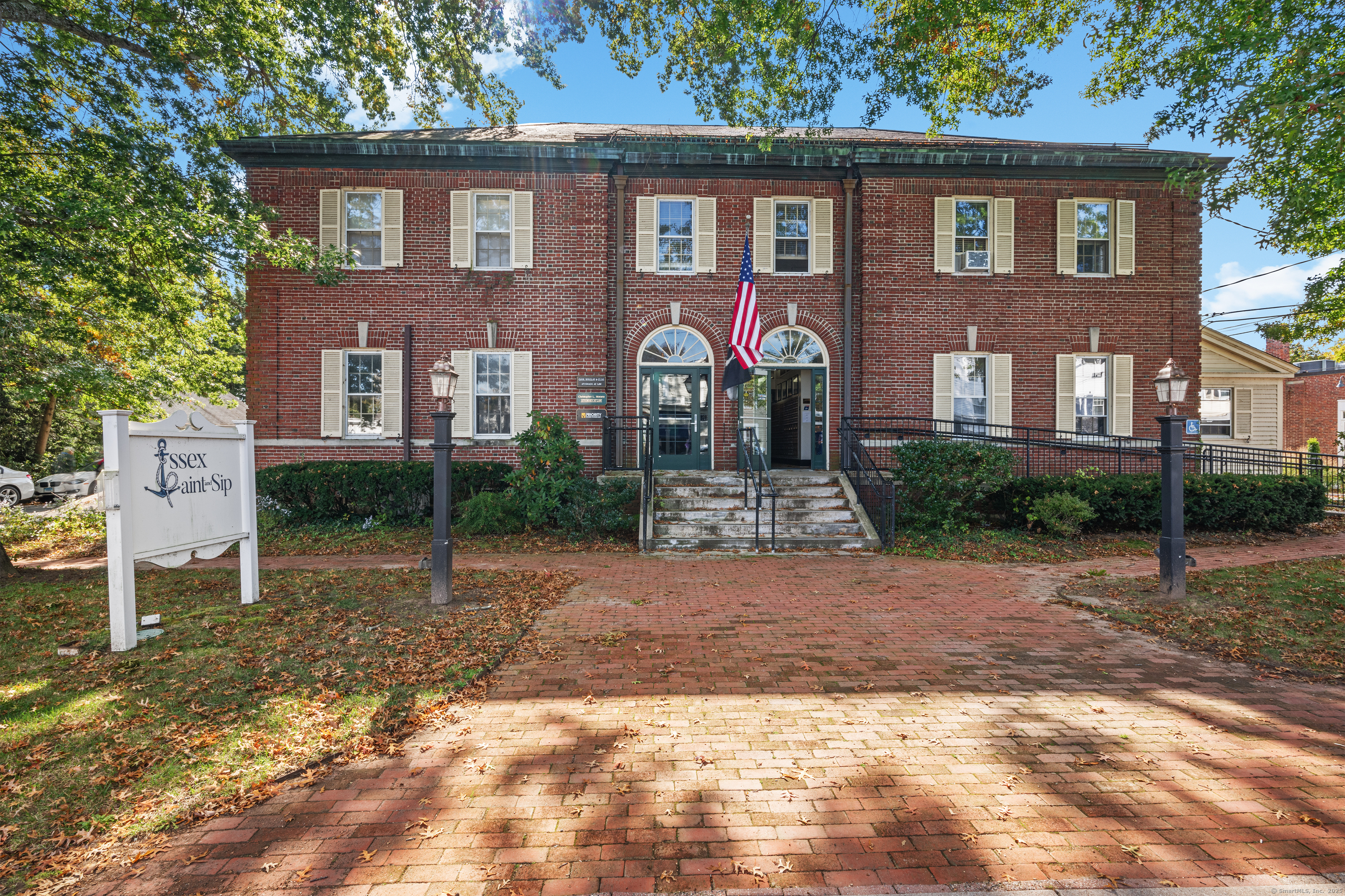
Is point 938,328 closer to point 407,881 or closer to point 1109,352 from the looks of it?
point 1109,352

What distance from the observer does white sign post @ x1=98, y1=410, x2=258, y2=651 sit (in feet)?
14.9

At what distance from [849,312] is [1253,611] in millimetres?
8538

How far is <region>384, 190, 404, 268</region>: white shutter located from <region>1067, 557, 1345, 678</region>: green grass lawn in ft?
43.3

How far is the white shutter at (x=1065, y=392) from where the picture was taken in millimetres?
12742

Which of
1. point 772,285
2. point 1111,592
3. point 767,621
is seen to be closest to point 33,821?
point 767,621

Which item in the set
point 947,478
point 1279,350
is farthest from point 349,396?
point 1279,350

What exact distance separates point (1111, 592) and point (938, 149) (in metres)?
9.86

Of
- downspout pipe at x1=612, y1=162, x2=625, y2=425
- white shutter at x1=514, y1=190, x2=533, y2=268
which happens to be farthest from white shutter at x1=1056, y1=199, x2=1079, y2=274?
white shutter at x1=514, y1=190, x2=533, y2=268

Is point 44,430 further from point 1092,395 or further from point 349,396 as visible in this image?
point 1092,395

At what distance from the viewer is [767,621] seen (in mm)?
5680

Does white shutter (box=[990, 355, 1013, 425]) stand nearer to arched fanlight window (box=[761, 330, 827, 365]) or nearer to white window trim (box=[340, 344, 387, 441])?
arched fanlight window (box=[761, 330, 827, 365])

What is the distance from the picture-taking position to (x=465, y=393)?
1238 centimetres

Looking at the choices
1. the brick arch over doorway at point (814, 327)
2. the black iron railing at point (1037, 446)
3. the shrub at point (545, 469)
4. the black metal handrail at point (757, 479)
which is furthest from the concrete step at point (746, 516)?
the brick arch over doorway at point (814, 327)

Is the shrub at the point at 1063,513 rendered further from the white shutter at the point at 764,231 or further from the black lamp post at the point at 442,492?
the black lamp post at the point at 442,492
